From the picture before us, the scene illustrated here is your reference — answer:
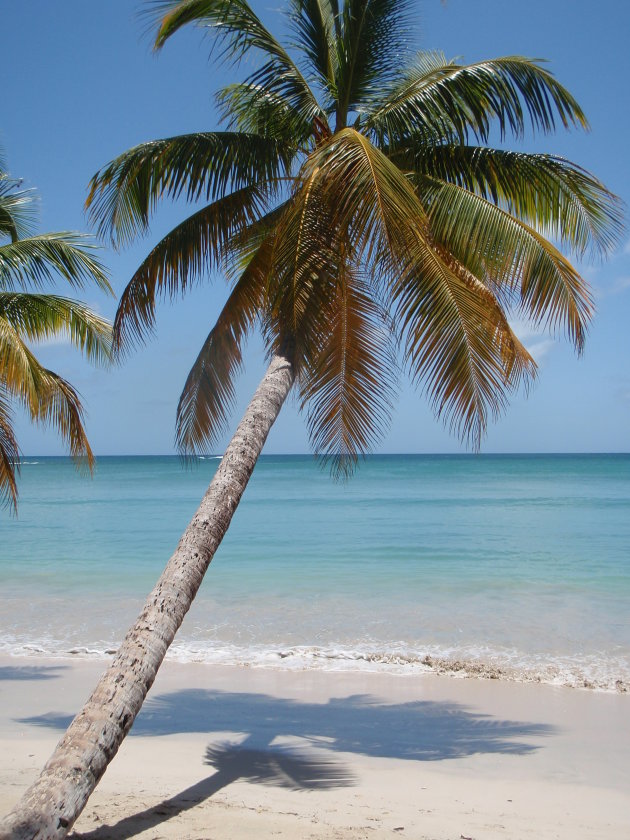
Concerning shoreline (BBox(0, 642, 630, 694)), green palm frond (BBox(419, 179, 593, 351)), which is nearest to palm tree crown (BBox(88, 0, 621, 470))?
green palm frond (BBox(419, 179, 593, 351))

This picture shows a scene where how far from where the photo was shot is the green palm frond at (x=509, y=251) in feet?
20.9

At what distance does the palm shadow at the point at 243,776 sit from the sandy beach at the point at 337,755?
2 centimetres

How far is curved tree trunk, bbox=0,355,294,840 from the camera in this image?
3.51m

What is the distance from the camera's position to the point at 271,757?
6598 millimetres

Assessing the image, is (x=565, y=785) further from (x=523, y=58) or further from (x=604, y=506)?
(x=604, y=506)

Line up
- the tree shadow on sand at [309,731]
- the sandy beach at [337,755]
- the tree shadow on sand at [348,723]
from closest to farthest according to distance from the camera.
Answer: the sandy beach at [337,755] → the tree shadow on sand at [309,731] → the tree shadow on sand at [348,723]

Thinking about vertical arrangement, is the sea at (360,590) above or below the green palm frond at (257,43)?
below

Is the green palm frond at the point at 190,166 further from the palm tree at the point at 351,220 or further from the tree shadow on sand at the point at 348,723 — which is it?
the tree shadow on sand at the point at 348,723

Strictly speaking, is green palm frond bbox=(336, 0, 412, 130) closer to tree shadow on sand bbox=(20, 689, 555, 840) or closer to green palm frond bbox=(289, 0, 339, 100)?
green palm frond bbox=(289, 0, 339, 100)

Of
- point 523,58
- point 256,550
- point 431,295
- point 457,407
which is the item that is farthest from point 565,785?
point 256,550

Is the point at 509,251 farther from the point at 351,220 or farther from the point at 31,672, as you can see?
the point at 31,672

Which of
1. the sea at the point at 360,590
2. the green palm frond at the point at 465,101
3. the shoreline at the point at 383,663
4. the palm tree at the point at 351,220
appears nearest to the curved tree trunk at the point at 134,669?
the palm tree at the point at 351,220

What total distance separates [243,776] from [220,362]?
3.46 m

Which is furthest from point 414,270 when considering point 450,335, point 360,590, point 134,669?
point 360,590
